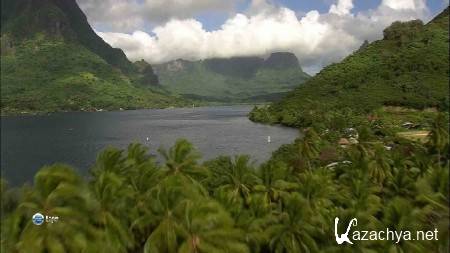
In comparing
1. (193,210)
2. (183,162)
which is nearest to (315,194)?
(183,162)

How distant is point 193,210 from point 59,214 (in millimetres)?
9282

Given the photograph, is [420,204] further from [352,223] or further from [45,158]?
[45,158]

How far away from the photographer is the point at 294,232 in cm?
4088

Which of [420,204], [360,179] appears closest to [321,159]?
[360,179]

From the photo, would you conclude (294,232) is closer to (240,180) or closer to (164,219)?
(164,219)

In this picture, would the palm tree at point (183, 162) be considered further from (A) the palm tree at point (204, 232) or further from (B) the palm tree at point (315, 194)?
(A) the palm tree at point (204, 232)

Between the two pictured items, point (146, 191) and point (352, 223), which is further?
point (146, 191)

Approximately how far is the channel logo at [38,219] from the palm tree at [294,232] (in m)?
19.6

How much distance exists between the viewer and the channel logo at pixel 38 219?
100 ft

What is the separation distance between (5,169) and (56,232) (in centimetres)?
12447

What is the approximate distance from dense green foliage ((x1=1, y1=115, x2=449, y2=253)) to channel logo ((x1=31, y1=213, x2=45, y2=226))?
15.6 inches

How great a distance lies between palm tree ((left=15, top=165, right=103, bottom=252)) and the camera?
30.2 meters

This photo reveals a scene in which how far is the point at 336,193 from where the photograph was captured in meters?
58.3

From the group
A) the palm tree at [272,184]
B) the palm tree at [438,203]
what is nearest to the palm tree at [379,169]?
the palm tree at [272,184]
